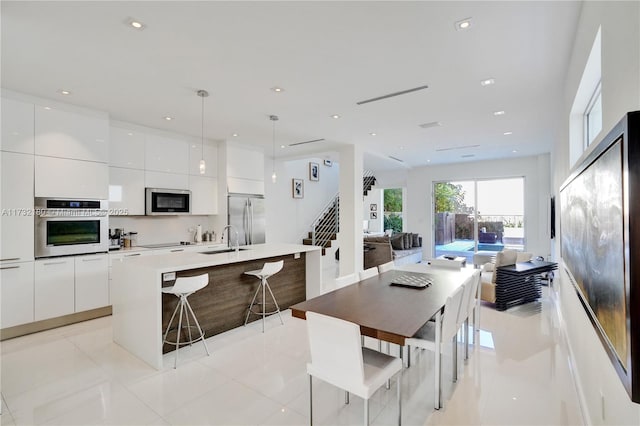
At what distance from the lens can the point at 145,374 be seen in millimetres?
2857

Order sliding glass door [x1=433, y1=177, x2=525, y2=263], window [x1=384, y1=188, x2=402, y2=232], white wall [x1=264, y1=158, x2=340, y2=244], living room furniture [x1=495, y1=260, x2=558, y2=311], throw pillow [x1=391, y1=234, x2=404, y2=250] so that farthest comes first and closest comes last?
window [x1=384, y1=188, x2=402, y2=232], throw pillow [x1=391, y1=234, x2=404, y2=250], sliding glass door [x1=433, y1=177, x2=525, y2=263], white wall [x1=264, y1=158, x2=340, y2=244], living room furniture [x1=495, y1=260, x2=558, y2=311]

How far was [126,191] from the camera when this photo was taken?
487 centimetres

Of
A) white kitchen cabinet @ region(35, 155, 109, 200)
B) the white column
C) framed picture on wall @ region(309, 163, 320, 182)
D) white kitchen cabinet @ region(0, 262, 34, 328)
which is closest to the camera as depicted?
white kitchen cabinet @ region(0, 262, 34, 328)

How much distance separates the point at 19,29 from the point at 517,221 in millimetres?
9779

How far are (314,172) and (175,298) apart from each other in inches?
255

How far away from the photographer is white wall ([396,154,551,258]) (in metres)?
7.97

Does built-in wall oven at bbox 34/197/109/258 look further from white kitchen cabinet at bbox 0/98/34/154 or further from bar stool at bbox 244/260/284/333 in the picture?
bar stool at bbox 244/260/284/333

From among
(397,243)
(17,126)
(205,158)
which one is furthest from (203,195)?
(397,243)

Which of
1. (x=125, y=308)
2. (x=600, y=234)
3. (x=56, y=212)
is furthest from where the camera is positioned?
(x=56, y=212)

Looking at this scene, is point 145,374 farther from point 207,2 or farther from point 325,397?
point 207,2

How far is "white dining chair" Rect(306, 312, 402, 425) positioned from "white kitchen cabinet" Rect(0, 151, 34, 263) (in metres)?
3.78

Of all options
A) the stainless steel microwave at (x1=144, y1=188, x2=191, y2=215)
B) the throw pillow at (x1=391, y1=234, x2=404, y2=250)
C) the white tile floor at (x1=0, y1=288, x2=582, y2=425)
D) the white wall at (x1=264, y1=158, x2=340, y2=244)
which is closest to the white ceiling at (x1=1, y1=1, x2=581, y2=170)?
the stainless steel microwave at (x1=144, y1=188, x2=191, y2=215)

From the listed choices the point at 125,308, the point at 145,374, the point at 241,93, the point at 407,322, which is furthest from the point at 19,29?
the point at 407,322

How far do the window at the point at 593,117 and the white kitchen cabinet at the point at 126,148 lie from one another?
5.59 metres
